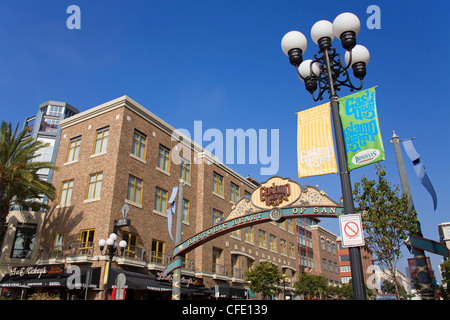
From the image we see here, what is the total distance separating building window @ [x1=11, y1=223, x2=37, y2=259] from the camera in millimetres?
25109

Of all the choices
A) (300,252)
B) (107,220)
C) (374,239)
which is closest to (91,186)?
(107,220)

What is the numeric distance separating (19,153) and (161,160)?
10116mm

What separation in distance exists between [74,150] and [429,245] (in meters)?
25.0

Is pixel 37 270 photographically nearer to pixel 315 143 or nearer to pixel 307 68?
pixel 315 143

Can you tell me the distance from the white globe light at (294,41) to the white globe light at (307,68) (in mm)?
321

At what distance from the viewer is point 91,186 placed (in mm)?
24812

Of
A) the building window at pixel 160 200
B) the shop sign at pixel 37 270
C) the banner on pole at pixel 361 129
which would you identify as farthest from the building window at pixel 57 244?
the banner on pole at pixel 361 129

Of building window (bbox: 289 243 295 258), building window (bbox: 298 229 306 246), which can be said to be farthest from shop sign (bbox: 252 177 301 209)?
building window (bbox: 298 229 306 246)

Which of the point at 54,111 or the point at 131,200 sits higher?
the point at 54,111

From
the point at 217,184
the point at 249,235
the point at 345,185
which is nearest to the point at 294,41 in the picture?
the point at 345,185

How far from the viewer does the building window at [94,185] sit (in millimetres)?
24231

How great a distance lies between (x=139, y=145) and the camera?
87.6 ft

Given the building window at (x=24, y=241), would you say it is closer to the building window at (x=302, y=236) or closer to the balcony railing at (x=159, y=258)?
the balcony railing at (x=159, y=258)
